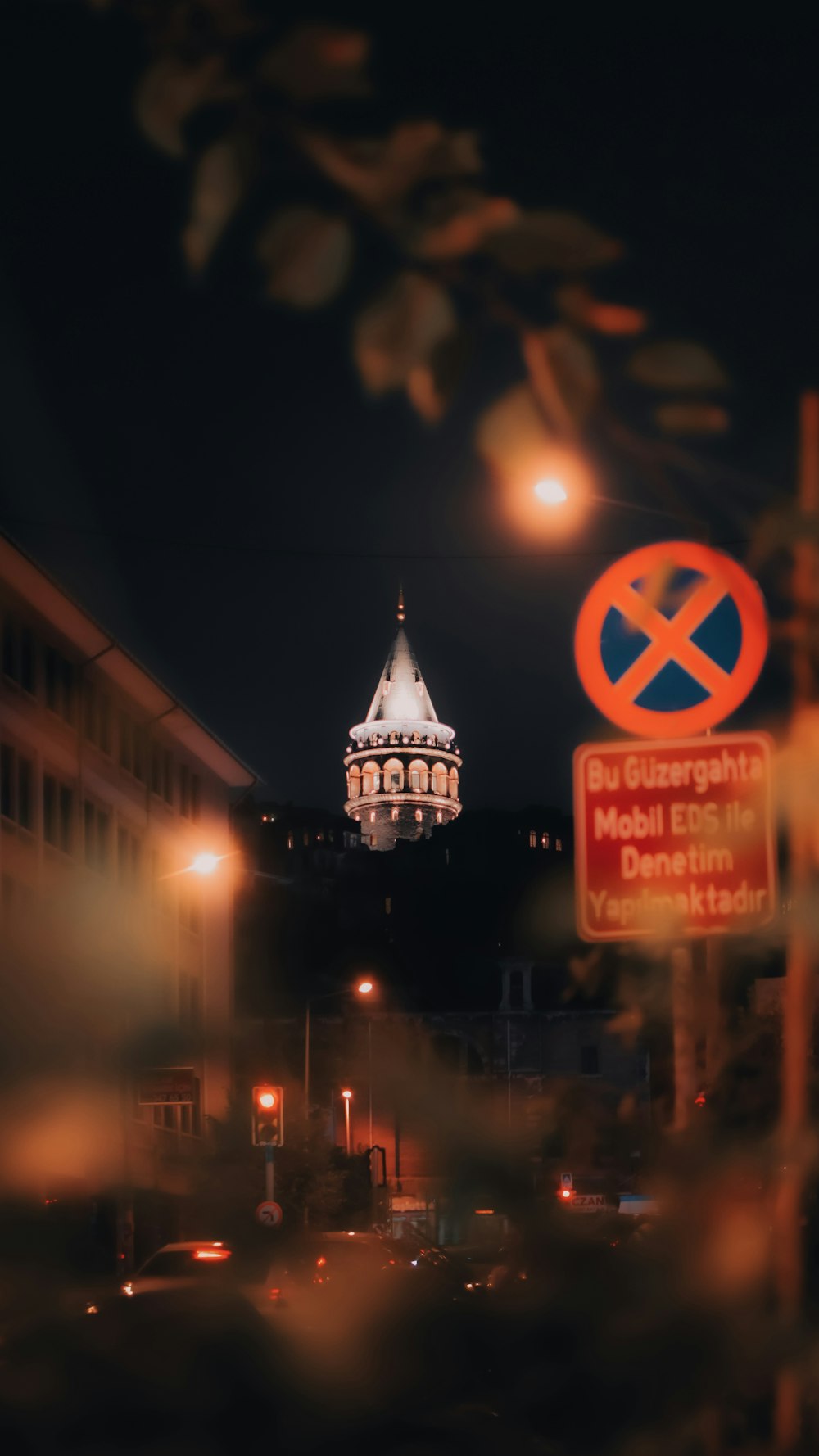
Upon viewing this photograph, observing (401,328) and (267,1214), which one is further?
(267,1214)

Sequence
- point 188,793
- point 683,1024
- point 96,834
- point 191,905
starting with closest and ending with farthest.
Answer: point 683,1024 < point 96,834 < point 191,905 < point 188,793

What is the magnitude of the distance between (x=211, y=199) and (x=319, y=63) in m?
0.22

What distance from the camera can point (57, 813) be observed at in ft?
151

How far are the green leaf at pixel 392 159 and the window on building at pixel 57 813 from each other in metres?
43.4

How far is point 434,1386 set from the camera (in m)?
5.24

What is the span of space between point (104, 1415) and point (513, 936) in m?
2.61

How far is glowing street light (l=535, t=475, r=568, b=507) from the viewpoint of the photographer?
3.07 meters

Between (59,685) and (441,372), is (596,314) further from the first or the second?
(59,685)

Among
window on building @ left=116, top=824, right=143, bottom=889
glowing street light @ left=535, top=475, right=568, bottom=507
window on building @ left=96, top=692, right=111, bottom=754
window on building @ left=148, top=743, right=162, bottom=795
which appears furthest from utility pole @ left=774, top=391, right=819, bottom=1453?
window on building @ left=148, top=743, right=162, bottom=795

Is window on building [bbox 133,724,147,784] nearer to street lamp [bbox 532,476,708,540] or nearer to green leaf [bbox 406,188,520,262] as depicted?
street lamp [bbox 532,476,708,540]

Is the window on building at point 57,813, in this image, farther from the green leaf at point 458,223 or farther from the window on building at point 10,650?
the green leaf at point 458,223

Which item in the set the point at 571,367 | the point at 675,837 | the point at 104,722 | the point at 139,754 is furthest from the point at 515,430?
the point at 139,754

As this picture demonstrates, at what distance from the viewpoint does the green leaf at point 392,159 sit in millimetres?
2293

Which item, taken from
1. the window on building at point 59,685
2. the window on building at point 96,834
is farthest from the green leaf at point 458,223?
the window on building at point 96,834
